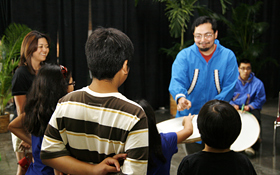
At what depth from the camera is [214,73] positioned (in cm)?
294

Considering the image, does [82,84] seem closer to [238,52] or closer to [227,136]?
[238,52]

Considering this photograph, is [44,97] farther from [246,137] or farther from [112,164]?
[246,137]

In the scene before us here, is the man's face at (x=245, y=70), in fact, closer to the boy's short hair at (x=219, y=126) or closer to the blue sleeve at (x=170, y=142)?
the blue sleeve at (x=170, y=142)

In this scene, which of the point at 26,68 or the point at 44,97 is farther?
the point at 26,68

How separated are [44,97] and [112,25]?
392 centimetres

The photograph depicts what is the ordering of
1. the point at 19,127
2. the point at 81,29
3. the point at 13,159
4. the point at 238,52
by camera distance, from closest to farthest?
the point at 19,127
the point at 13,159
the point at 81,29
the point at 238,52

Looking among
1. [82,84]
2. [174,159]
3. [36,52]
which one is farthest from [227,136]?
[82,84]

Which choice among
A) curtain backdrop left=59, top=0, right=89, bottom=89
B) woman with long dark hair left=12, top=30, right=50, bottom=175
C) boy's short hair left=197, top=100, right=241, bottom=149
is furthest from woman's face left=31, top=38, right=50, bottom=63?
curtain backdrop left=59, top=0, right=89, bottom=89

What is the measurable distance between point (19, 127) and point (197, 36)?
179cm

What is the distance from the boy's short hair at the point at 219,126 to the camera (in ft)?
4.53

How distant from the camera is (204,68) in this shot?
2.94 m

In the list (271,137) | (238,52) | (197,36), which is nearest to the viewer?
(197,36)

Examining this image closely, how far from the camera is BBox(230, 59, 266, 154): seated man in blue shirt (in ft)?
13.2

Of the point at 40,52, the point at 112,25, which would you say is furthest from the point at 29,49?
the point at 112,25
